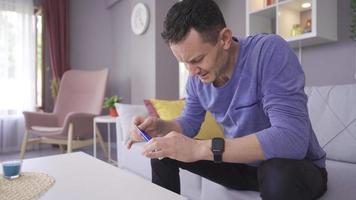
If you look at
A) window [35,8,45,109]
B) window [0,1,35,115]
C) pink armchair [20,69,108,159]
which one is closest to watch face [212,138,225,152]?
pink armchair [20,69,108,159]

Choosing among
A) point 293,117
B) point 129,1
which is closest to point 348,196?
point 293,117

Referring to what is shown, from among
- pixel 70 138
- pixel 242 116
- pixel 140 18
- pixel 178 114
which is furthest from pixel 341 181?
pixel 140 18

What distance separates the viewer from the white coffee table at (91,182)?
2.66 feet

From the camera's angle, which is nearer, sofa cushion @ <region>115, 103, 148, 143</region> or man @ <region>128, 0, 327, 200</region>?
man @ <region>128, 0, 327, 200</region>

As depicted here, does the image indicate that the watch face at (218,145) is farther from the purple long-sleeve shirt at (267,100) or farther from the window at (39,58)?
the window at (39,58)

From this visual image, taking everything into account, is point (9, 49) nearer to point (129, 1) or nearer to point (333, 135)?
point (129, 1)

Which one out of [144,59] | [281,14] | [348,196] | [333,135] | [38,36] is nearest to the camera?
[348,196]

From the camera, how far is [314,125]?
1.52 meters

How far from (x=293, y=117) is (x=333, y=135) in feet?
2.79

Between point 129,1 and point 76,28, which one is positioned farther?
point 76,28

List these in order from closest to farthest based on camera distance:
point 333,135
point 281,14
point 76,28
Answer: point 333,135
point 281,14
point 76,28

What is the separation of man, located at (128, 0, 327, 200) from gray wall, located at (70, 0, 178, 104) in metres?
2.11

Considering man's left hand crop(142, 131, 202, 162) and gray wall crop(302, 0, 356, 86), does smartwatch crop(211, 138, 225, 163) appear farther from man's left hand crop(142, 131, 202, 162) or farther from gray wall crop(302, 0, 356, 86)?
gray wall crop(302, 0, 356, 86)

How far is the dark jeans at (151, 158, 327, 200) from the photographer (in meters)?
0.70
